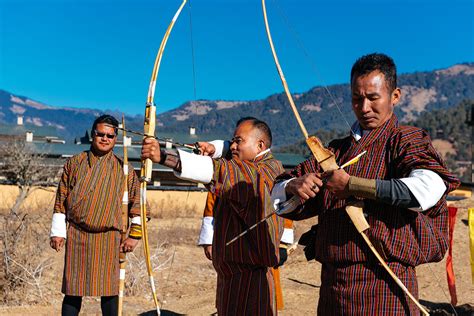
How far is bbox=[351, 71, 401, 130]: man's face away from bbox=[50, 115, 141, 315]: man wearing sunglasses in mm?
2473

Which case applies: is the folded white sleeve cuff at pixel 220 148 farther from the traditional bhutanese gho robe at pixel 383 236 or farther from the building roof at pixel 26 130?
the building roof at pixel 26 130

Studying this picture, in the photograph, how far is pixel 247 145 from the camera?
3842 mm

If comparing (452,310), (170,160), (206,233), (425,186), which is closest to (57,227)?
(206,233)

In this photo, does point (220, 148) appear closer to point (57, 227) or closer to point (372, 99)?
point (372, 99)

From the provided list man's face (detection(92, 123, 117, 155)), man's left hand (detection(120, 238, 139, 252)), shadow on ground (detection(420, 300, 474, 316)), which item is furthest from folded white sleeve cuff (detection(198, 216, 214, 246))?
shadow on ground (detection(420, 300, 474, 316))

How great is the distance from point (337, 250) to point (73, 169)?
283 cm

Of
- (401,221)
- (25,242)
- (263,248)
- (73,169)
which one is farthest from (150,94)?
(25,242)

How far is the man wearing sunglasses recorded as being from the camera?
486 cm

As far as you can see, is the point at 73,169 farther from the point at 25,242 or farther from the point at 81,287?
the point at 25,242

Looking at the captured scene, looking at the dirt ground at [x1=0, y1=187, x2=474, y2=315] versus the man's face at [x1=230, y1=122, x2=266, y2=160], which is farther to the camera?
the dirt ground at [x1=0, y1=187, x2=474, y2=315]

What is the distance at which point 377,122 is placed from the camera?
2770mm

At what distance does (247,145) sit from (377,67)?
123 centimetres

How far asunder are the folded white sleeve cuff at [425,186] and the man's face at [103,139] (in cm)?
285

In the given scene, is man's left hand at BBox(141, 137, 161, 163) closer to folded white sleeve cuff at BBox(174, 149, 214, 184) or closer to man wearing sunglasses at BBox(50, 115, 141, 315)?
folded white sleeve cuff at BBox(174, 149, 214, 184)
